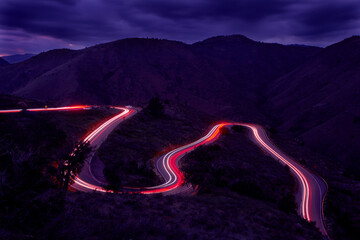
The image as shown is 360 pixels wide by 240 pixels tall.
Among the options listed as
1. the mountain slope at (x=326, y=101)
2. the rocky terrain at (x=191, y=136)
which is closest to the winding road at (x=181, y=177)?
the rocky terrain at (x=191, y=136)

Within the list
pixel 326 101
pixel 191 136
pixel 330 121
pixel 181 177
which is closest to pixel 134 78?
pixel 191 136

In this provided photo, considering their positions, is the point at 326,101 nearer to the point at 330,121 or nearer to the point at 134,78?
the point at 330,121

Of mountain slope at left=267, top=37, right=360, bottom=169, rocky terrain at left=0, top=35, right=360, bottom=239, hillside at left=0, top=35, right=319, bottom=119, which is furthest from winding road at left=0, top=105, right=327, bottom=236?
hillside at left=0, top=35, right=319, bottom=119

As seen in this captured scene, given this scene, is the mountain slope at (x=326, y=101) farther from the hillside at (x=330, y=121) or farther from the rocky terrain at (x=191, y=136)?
the rocky terrain at (x=191, y=136)

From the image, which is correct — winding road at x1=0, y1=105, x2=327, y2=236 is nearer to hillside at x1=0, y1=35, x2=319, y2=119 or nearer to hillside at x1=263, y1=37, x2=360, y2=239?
hillside at x1=263, y1=37, x2=360, y2=239

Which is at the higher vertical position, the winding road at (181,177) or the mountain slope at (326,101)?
the mountain slope at (326,101)

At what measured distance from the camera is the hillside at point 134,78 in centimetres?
11744

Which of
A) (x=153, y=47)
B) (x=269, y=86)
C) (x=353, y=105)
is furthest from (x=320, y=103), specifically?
(x=153, y=47)

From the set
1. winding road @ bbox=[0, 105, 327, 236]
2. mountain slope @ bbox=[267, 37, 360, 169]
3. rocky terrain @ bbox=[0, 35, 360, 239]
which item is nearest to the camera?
rocky terrain @ bbox=[0, 35, 360, 239]

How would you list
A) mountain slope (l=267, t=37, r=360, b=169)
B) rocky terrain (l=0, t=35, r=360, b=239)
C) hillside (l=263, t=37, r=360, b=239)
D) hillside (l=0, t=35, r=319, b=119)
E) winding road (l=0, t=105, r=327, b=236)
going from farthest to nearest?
1. hillside (l=0, t=35, r=319, b=119)
2. mountain slope (l=267, t=37, r=360, b=169)
3. hillside (l=263, t=37, r=360, b=239)
4. winding road (l=0, t=105, r=327, b=236)
5. rocky terrain (l=0, t=35, r=360, b=239)

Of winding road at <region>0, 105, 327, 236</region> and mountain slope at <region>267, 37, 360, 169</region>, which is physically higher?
A: mountain slope at <region>267, 37, 360, 169</region>

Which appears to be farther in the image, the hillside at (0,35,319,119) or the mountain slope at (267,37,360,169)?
the hillside at (0,35,319,119)

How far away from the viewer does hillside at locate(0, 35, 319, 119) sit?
117m

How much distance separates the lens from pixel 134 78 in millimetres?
141000
